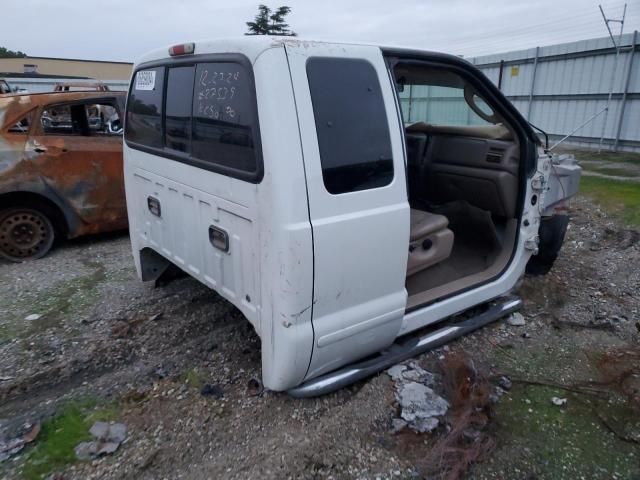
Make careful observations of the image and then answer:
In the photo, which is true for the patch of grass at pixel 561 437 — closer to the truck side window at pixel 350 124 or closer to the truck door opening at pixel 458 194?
the truck door opening at pixel 458 194

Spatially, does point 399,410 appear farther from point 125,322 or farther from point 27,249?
point 27,249

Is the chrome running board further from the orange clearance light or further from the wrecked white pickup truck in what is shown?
the orange clearance light

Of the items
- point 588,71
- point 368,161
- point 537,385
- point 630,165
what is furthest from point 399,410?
point 588,71

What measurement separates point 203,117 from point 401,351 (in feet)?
6.00

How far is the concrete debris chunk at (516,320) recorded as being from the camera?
11.8 feet

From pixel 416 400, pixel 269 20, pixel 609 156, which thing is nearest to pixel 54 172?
pixel 416 400

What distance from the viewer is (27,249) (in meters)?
5.19

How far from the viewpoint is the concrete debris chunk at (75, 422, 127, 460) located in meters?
2.37

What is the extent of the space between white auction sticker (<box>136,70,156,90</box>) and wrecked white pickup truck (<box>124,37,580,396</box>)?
0.01 meters

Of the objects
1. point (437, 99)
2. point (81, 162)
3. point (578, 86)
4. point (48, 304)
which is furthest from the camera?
point (578, 86)

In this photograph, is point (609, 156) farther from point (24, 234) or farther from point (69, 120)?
point (24, 234)

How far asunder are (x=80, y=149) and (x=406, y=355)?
4.39 metres

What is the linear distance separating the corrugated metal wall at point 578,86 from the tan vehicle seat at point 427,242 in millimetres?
9468

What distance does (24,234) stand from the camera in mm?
5160
